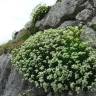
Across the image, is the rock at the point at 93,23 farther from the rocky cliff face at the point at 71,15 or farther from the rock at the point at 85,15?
the rock at the point at 85,15

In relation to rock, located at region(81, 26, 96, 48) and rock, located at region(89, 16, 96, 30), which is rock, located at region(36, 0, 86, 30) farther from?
rock, located at region(81, 26, 96, 48)

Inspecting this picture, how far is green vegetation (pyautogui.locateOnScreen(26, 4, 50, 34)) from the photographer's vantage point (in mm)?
22219

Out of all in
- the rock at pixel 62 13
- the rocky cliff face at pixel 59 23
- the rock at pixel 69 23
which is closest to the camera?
the rocky cliff face at pixel 59 23

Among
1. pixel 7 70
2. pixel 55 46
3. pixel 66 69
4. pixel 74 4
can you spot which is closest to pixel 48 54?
pixel 55 46

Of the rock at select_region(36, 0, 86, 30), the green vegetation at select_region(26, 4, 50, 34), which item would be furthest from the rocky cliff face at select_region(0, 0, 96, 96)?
the green vegetation at select_region(26, 4, 50, 34)

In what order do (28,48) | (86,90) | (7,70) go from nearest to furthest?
1. (86,90)
2. (28,48)
3. (7,70)

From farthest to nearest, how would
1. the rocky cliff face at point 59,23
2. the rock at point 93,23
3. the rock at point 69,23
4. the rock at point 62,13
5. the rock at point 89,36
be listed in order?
the rock at point 62,13
the rock at point 69,23
the rock at point 93,23
the rocky cliff face at point 59,23
the rock at point 89,36

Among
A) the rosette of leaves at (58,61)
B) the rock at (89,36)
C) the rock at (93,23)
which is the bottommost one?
the rock at (93,23)

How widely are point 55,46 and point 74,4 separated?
4.63m

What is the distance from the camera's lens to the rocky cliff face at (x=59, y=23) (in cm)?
1673

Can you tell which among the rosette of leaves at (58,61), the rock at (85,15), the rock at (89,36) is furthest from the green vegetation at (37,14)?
the rock at (89,36)

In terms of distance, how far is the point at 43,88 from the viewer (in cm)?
1556

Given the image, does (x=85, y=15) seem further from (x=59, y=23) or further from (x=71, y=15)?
(x=59, y=23)

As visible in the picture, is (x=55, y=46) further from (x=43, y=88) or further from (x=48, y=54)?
(x=43, y=88)
